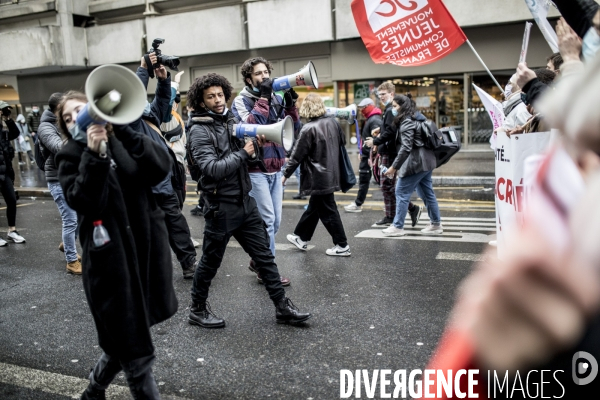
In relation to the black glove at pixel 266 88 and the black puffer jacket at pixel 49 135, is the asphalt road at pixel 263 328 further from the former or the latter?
the black glove at pixel 266 88

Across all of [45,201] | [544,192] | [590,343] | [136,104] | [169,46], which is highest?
[169,46]

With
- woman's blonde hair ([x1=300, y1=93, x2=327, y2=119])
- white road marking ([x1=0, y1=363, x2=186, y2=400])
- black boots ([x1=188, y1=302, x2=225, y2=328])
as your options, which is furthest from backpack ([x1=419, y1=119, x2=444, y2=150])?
white road marking ([x1=0, y1=363, x2=186, y2=400])

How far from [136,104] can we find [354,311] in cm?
257

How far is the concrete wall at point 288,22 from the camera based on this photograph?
59.9ft

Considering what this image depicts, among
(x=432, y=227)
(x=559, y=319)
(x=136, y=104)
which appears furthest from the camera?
(x=432, y=227)

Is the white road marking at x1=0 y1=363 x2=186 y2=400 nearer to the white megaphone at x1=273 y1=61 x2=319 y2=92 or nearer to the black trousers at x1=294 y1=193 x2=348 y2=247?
the white megaphone at x1=273 y1=61 x2=319 y2=92

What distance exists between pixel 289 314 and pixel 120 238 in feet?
6.31

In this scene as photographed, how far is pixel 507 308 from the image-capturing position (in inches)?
31.6

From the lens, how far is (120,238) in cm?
245

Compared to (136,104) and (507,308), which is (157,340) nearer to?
(136,104)

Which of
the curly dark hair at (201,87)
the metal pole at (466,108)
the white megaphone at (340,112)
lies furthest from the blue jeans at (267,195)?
the metal pole at (466,108)

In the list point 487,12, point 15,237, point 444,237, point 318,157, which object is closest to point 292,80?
point 318,157

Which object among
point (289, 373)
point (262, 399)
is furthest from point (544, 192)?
point (289, 373)

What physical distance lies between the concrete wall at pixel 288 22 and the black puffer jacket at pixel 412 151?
12.3m
